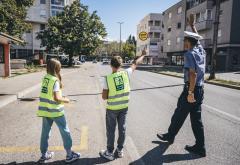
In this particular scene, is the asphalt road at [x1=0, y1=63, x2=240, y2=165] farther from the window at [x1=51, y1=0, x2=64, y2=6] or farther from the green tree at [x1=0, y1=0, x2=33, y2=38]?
the window at [x1=51, y1=0, x2=64, y2=6]

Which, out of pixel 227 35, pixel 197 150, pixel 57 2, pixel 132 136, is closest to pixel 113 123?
pixel 132 136

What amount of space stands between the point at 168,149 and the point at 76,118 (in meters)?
3.15

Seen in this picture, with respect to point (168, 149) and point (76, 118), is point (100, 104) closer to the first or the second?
point (76, 118)

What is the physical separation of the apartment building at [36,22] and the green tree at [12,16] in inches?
845

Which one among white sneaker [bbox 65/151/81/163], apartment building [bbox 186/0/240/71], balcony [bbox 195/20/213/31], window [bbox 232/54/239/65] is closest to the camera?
white sneaker [bbox 65/151/81/163]

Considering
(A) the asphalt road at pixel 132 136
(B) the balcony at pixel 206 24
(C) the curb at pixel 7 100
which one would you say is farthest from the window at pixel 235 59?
(C) the curb at pixel 7 100

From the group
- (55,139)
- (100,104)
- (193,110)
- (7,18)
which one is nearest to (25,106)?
(100,104)

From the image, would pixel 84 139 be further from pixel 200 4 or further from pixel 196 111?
pixel 200 4

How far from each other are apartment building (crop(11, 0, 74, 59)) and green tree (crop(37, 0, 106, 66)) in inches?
405

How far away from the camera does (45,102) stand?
4.04 m

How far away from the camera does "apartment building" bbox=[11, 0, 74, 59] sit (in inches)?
2197

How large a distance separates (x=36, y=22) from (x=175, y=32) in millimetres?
30369

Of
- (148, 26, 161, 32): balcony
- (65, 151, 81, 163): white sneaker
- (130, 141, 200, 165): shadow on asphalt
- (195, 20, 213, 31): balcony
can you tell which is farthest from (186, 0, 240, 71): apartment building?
(148, 26, 161, 32): balcony

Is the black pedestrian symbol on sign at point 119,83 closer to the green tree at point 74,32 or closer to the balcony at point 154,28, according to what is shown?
the green tree at point 74,32
